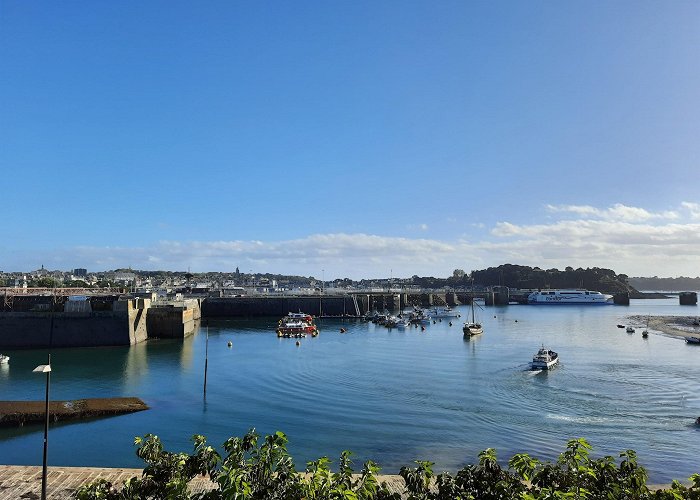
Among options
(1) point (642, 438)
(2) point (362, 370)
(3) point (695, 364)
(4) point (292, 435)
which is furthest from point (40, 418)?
(3) point (695, 364)

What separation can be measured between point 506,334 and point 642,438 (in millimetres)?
64853

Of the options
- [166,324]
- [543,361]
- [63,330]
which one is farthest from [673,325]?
[63,330]

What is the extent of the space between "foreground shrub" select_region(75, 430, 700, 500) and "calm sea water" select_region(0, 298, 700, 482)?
17828 mm

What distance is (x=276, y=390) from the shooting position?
163 feet

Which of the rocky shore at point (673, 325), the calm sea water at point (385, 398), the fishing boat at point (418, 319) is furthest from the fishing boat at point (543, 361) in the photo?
the fishing boat at point (418, 319)

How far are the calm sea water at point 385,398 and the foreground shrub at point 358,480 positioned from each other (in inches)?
702

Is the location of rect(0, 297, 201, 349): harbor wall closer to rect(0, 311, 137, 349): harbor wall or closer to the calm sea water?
rect(0, 311, 137, 349): harbor wall

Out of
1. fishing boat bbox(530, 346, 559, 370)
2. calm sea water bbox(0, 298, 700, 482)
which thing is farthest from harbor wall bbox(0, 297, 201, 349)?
fishing boat bbox(530, 346, 559, 370)

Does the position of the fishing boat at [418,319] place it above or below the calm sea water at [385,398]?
above

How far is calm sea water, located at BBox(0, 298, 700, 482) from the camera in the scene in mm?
32875

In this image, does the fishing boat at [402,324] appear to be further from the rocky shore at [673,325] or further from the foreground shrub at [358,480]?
the foreground shrub at [358,480]

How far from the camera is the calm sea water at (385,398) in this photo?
32.9 metres

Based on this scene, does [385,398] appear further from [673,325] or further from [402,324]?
[673,325]

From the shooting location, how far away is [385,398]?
46.2 m
